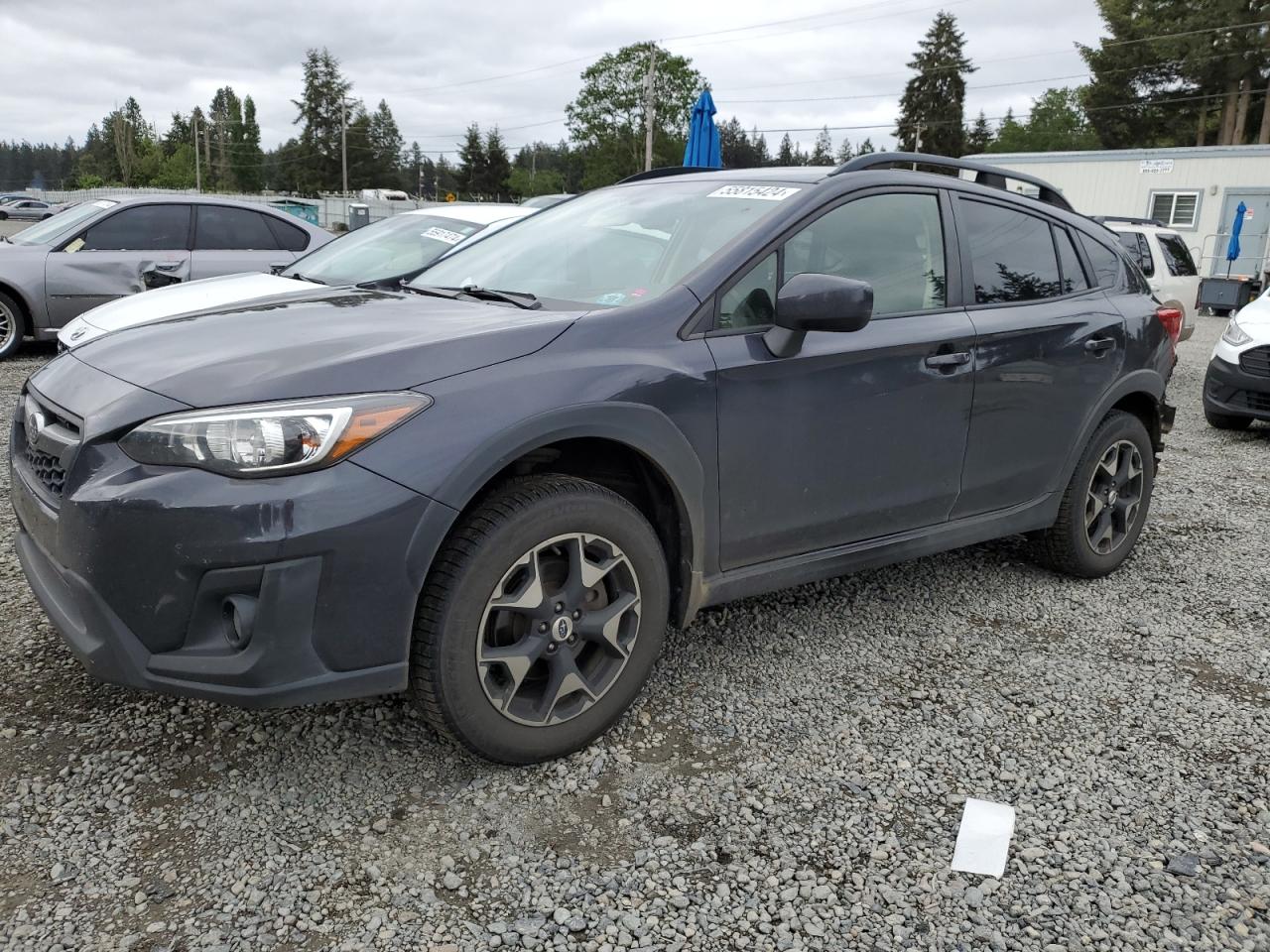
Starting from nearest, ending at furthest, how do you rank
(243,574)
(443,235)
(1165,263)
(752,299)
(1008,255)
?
(243,574), (752,299), (1008,255), (443,235), (1165,263)

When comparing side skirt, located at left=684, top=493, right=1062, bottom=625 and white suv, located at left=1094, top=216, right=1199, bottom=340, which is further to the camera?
white suv, located at left=1094, top=216, right=1199, bottom=340

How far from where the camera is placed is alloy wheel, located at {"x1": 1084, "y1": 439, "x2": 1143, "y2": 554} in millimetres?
4309

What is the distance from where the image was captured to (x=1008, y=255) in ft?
12.8

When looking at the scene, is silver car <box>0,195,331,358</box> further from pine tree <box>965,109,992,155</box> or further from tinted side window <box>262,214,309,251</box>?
pine tree <box>965,109,992,155</box>

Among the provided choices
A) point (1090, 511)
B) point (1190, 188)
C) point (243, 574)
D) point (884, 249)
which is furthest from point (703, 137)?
point (1190, 188)

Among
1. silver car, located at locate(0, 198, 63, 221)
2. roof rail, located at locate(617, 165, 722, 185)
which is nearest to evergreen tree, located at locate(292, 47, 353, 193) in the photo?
silver car, located at locate(0, 198, 63, 221)

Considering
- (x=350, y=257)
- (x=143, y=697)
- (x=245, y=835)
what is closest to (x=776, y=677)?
(x=245, y=835)

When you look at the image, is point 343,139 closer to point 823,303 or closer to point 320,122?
point 320,122

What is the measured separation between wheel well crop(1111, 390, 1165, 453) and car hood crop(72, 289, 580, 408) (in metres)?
2.83

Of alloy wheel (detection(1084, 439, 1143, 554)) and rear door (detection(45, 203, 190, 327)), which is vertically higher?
rear door (detection(45, 203, 190, 327))

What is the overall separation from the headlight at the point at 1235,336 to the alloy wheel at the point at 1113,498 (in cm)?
476

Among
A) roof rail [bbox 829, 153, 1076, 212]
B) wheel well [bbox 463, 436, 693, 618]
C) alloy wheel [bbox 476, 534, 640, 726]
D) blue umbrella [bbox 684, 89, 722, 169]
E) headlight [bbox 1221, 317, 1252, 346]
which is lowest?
alloy wheel [bbox 476, 534, 640, 726]

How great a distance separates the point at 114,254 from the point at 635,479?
7.80 metres

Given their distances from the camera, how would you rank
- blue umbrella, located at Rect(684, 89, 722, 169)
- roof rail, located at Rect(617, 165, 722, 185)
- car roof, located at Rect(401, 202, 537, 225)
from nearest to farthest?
roof rail, located at Rect(617, 165, 722, 185) → car roof, located at Rect(401, 202, 537, 225) → blue umbrella, located at Rect(684, 89, 722, 169)
